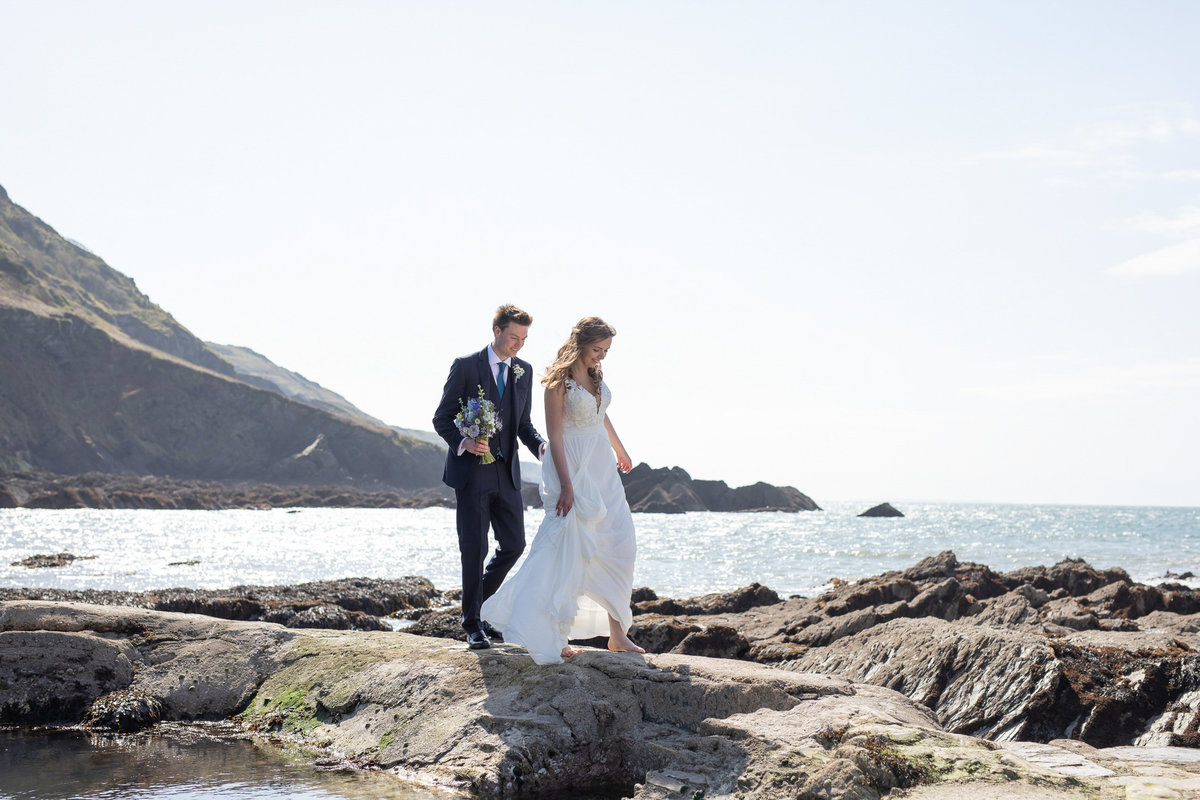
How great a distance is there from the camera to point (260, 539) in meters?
46.5

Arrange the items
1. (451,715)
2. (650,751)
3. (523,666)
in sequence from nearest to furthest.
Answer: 1. (650,751)
2. (451,715)
3. (523,666)

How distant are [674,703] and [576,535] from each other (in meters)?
1.23

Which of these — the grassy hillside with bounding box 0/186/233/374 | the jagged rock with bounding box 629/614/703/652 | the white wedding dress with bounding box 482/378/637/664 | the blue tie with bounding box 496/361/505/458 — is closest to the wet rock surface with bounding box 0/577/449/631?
the jagged rock with bounding box 629/614/703/652

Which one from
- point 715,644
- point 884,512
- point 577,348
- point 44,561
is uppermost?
point 577,348

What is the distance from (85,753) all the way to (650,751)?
137 inches

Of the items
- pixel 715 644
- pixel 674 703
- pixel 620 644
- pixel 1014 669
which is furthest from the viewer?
pixel 715 644

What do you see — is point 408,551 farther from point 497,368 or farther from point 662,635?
point 497,368

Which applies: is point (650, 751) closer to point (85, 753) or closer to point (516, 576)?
point (516, 576)

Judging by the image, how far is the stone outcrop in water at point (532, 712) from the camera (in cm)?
420

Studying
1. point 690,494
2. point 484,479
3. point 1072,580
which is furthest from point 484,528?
point 690,494

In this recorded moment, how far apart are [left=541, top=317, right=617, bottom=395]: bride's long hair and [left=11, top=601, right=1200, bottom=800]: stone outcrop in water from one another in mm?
1776

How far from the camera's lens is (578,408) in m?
6.12

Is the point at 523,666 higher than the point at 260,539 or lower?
higher

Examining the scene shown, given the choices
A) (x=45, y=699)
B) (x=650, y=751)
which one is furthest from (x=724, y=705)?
(x=45, y=699)
